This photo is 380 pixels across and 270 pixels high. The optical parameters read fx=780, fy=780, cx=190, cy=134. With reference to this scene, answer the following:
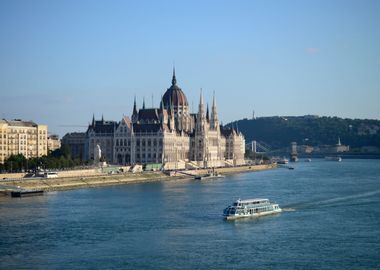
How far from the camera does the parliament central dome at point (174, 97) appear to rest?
12888cm

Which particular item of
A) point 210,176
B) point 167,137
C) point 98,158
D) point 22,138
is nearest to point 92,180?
point 98,158

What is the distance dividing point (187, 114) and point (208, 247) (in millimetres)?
89689

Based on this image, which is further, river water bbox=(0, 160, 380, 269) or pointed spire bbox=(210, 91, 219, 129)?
pointed spire bbox=(210, 91, 219, 129)

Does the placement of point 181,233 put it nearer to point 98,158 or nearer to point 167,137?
point 98,158

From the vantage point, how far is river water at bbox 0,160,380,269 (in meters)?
37.6

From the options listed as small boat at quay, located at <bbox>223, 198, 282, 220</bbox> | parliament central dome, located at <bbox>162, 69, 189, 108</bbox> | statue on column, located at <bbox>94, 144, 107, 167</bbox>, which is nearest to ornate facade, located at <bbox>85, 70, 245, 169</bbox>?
parliament central dome, located at <bbox>162, 69, 189, 108</bbox>

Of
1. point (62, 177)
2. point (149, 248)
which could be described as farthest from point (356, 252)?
point (62, 177)

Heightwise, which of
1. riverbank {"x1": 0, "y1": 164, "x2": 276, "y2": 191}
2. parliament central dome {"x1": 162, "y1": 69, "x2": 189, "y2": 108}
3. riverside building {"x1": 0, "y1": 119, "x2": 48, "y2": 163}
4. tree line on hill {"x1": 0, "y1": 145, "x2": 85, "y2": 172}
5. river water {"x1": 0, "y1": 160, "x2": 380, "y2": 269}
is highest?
parliament central dome {"x1": 162, "y1": 69, "x2": 189, "y2": 108}

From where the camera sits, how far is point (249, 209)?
54750 mm

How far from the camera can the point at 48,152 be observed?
114812 mm

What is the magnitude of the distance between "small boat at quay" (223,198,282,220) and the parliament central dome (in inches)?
2850

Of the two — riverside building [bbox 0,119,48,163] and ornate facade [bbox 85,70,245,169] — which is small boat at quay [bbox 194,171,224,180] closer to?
ornate facade [bbox 85,70,245,169]

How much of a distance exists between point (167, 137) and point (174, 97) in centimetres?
1749

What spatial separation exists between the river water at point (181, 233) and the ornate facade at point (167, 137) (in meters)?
42.1
